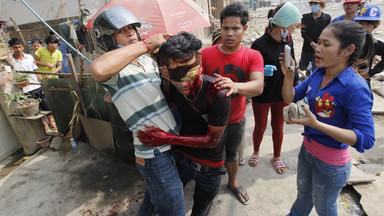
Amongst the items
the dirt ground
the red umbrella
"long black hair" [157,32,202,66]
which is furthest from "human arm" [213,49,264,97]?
the red umbrella

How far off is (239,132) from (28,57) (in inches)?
211

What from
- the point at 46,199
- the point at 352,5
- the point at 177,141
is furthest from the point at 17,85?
the point at 352,5

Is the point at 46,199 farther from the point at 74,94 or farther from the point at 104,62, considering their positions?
the point at 104,62

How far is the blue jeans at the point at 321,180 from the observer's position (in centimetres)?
164

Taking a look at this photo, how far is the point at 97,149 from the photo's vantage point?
3924 millimetres

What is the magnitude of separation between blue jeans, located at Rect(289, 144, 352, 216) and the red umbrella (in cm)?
386

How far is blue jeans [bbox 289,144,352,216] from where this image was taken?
164 centimetres

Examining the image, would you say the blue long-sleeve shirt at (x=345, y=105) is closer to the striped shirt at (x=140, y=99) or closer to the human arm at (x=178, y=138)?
the human arm at (x=178, y=138)

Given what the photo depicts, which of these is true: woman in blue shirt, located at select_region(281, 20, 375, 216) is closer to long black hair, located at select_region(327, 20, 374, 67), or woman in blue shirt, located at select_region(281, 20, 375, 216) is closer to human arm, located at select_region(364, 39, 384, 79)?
long black hair, located at select_region(327, 20, 374, 67)

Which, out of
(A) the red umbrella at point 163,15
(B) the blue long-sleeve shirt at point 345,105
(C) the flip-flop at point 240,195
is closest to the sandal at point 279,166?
(C) the flip-flop at point 240,195

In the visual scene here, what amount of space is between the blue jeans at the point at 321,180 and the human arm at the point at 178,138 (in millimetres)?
865

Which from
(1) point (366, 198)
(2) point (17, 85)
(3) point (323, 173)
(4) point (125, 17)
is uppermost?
(4) point (125, 17)

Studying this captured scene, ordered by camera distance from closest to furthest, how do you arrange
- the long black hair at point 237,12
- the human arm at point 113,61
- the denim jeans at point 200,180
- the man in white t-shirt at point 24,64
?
the human arm at point 113,61
the denim jeans at point 200,180
the long black hair at point 237,12
the man in white t-shirt at point 24,64

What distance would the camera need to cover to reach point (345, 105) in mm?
1441
